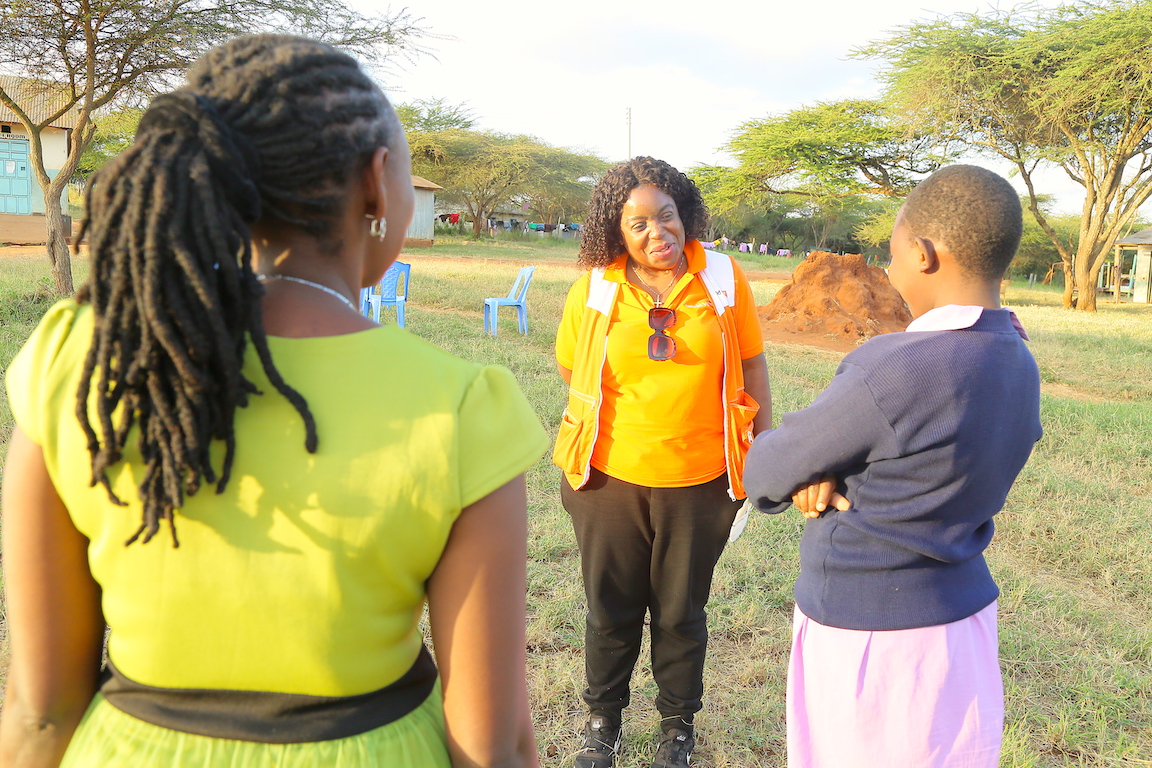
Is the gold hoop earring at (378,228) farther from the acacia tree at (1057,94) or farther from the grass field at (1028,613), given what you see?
the acacia tree at (1057,94)

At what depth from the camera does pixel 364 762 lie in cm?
91

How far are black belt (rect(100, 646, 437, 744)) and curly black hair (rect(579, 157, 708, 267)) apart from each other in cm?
198

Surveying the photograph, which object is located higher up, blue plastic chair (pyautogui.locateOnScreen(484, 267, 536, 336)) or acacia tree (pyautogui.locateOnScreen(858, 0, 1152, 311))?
acacia tree (pyautogui.locateOnScreen(858, 0, 1152, 311))

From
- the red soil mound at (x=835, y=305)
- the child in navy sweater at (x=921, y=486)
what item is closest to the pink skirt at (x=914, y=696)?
the child in navy sweater at (x=921, y=486)

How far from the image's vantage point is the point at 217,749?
896 millimetres

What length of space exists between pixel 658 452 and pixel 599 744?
96 centimetres

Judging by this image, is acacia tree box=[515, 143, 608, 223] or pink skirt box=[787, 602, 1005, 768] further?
acacia tree box=[515, 143, 608, 223]

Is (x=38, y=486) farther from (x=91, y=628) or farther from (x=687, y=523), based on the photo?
(x=687, y=523)

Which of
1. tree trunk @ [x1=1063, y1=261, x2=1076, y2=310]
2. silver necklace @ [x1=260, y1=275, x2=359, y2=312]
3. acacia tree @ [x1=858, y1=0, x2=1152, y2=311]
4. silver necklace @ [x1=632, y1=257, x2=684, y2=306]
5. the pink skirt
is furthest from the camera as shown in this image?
tree trunk @ [x1=1063, y1=261, x2=1076, y2=310]

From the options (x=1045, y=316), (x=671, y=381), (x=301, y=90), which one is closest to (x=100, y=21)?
(x=671, y=381)

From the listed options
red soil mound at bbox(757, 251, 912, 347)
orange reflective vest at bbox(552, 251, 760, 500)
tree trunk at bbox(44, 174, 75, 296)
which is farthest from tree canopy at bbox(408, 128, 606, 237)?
orange reflective vest at bbox(552, 251, 760, 500)

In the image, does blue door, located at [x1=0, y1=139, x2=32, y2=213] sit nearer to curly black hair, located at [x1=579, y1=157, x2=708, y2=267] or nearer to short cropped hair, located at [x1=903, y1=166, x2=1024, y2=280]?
curly black hair, located at [x1=579, y1=157, x2=708, y2=267]

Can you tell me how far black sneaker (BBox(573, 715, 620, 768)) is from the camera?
247 cm

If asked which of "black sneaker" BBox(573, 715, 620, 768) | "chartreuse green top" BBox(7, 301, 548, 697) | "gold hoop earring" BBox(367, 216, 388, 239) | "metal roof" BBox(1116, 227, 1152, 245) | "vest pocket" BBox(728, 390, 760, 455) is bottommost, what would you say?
"black sneaker" BBox(573, 715, 620, 768)
